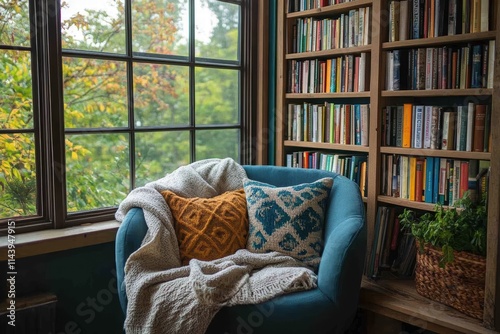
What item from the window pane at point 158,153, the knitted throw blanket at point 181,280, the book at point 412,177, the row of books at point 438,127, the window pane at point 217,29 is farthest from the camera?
the window pane at point 217,29

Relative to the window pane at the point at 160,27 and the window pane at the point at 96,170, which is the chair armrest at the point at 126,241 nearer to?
the window pane at the point at 96,170

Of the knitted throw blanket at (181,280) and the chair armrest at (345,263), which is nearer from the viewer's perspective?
the knitted throw blanket at (181,280)

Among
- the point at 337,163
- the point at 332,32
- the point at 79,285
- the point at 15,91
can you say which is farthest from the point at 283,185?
the point at 15,91

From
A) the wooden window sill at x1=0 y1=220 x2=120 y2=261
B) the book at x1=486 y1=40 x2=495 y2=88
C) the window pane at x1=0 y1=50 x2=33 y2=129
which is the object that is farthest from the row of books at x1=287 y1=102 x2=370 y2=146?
the window pane at x1=0 y1=50 x2=33 y2=129

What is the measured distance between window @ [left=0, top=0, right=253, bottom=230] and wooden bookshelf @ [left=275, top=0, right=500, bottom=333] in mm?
261

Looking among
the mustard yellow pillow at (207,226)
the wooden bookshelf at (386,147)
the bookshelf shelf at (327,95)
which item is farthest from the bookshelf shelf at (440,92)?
the mustard yellow pillow at (207,226)

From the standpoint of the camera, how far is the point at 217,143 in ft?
9.70

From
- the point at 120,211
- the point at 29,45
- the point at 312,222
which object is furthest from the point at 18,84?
the point at 312,222

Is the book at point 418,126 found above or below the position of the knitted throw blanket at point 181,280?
above

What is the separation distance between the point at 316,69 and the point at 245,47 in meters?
0.51

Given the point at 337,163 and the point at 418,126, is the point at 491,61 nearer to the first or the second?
the point at 418,126

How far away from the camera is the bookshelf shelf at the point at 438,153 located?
6.89 feet

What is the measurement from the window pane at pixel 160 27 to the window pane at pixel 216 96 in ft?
0.64

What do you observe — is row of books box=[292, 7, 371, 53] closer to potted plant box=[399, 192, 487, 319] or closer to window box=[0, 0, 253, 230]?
window box=[0, 0, 253, 230]
